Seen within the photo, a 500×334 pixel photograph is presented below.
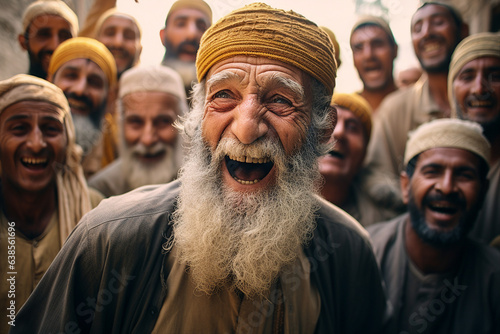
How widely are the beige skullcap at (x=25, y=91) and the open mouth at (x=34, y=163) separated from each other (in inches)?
14.2

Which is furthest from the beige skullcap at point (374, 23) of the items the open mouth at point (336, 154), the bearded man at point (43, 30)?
the bearded man at point (43, 30)

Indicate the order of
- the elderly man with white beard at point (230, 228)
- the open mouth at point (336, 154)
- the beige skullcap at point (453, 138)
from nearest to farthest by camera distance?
the elderly man with white beard at point (230, 228)
the beige skullcap at point (453, 138)
the open mouth at point (336, 154)

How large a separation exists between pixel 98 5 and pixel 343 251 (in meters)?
4.67

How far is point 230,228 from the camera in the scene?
2.21 meters

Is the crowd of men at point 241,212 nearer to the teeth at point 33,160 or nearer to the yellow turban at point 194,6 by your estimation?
the teeth at point 33,160

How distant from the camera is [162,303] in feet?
6.85

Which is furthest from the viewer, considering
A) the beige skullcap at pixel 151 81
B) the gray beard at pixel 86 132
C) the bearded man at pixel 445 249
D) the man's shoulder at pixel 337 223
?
the beige skullcap at pixel 151 81

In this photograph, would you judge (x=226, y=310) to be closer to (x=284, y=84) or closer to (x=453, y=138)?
(x=284, y=84)

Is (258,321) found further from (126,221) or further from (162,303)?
(126,221)

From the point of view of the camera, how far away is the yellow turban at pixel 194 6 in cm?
528

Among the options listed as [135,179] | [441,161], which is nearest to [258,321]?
[441,161]

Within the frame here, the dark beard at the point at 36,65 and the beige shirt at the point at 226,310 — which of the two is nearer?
the beige shirt at the point at 226,310

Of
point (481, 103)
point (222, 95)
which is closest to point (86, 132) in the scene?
point (222, 95)

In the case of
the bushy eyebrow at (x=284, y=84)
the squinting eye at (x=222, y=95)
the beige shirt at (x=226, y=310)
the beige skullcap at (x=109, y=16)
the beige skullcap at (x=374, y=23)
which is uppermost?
the beige skullcap at (x=374, y=23)
